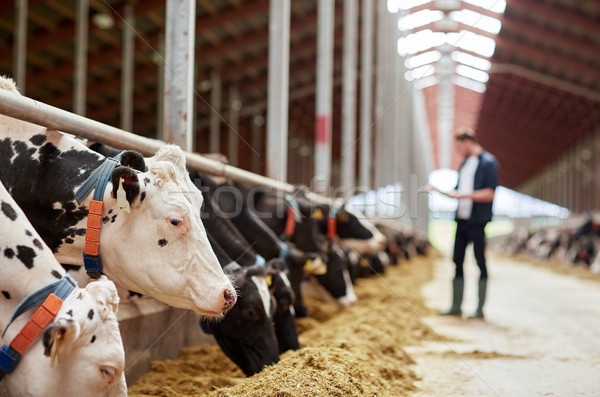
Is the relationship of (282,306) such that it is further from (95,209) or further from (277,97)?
(277,97)

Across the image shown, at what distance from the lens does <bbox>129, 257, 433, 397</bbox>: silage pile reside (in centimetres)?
233

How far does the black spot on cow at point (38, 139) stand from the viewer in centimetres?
224

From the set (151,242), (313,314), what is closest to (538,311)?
(313,314)

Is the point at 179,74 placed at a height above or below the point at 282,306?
above

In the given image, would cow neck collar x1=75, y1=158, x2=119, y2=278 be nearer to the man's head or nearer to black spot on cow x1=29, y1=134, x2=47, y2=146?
black spot on cow x1=29, y1=134, x2=47, y2=146

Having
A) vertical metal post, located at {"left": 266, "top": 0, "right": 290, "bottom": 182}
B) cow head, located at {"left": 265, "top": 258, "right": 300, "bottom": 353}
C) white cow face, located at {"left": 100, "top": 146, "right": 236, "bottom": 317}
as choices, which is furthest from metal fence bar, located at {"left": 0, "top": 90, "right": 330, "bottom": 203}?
vertical metal post, located at {"left": 266, "top": 0, "right": 290, "bottom": 182}

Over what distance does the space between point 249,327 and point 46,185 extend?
3.94ft

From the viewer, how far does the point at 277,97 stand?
6477mm

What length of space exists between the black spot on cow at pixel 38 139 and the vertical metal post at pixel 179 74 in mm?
1532

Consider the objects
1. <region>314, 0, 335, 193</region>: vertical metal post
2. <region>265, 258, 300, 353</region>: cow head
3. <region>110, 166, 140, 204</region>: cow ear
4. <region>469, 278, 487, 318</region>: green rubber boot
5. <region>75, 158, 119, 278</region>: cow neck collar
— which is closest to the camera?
<region>110, 166, 140, 204</region>: cow ear

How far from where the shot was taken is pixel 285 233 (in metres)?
5.12

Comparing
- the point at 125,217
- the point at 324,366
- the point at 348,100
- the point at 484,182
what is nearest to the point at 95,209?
the point at 125,217

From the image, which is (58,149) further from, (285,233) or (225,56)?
(225,56)

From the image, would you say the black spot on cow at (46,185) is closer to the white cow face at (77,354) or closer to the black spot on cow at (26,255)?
the black spot on cow at (26,255)
